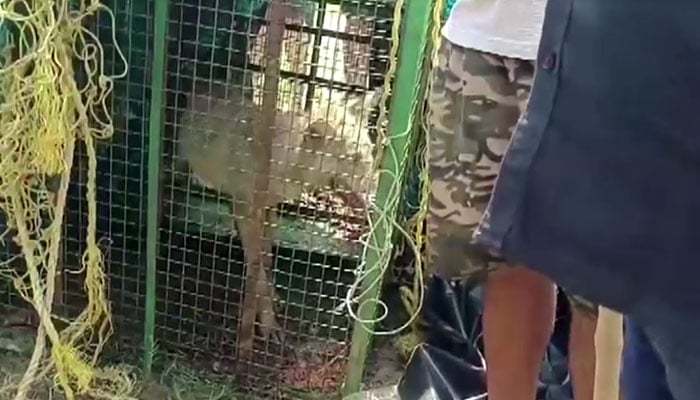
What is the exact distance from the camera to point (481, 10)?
1.19m

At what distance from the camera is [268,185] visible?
1.80m

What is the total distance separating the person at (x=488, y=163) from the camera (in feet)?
3.85

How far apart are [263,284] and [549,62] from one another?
1.40m

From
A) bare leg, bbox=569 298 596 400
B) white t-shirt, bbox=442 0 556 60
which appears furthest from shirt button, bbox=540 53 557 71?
bare leg, bbox=569 298 596 400

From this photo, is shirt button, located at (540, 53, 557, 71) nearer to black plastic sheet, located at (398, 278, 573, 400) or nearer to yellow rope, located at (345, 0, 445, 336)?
yellow rope, located at (345, 0, 445, 336)

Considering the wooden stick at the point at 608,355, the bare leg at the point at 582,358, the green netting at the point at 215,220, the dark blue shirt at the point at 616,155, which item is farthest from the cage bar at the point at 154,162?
the dark blue shirt at the point at 616,155

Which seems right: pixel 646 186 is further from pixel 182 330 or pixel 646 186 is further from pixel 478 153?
pixel 182 330

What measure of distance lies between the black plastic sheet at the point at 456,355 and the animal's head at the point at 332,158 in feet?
1.03

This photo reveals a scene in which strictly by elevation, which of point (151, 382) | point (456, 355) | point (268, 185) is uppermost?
point (268, 185)

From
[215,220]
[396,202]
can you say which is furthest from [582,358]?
[215,220]

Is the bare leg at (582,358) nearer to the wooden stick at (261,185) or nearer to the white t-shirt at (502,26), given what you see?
the white t-shirt at (502,26)

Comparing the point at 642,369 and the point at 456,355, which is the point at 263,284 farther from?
the point at 642,369

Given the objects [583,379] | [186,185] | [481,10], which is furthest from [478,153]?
[186,185]

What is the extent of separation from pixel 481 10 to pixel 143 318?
1.07 m
